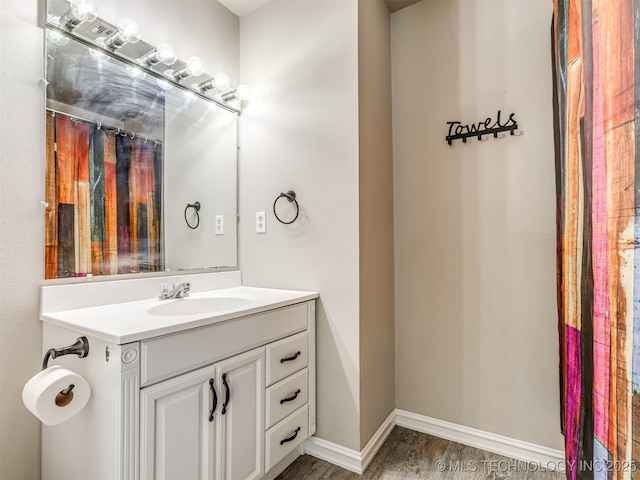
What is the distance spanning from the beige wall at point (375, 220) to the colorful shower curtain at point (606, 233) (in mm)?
887

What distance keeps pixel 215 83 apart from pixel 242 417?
5.56ft

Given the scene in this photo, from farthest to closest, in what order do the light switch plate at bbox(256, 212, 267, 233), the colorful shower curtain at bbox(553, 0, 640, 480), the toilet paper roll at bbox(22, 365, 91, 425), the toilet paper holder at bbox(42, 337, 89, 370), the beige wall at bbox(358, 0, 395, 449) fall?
the light switch plate at bbox(256, 212, 267, 233), the beige wall at bbox(358, 0, 395, 449), the toilet paper holder at bbox(42, 337, 89, 370), the toilet paper roll at bbox(22, 365, 91, 425), the colorful shower curtain at bbox(553, 0, 640, 480)

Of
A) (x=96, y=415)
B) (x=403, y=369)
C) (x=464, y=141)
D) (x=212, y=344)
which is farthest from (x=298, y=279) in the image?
(x=464, y=141)

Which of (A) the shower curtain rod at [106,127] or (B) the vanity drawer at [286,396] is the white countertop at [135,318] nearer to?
(B) the vanity drawer at [286,396]

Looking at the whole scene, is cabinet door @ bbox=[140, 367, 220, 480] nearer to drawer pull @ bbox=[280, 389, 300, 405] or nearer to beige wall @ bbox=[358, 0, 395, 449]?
drawer pull @ bbox=[280, 389, 300, 405]

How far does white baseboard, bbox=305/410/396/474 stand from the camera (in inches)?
64.2

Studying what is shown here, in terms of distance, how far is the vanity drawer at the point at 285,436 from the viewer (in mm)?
1443

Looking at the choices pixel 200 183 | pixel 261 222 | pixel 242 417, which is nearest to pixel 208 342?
pixel 242 417

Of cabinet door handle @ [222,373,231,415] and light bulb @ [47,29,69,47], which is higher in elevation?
light bulb @ [47,29,69,47]

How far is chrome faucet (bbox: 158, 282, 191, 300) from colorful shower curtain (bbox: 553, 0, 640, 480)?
156 cm

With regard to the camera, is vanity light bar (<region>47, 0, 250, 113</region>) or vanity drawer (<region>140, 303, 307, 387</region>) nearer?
vanity drawer (<region>140, 303, 307, 387</region>)

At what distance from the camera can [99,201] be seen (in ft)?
4.78

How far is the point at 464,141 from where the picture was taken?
73.2 inches

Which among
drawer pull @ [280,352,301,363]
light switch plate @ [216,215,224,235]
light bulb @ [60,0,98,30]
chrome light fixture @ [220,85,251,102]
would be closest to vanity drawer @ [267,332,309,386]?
drawer pull @ [280,352,301,363]
